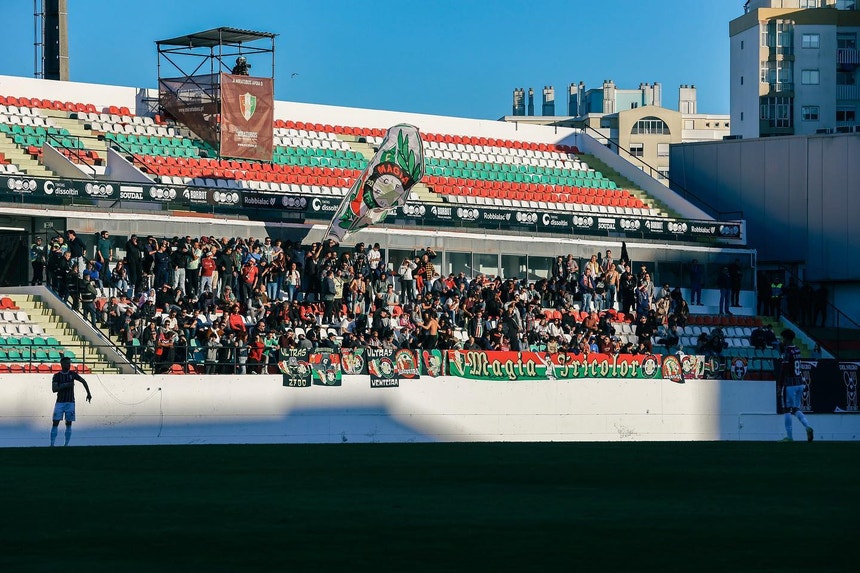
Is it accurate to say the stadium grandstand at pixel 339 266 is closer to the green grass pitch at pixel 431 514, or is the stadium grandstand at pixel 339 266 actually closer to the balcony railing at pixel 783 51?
the green grass pitch at pixel 431 514

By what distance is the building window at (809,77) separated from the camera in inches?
4306

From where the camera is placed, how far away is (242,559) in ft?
30.8

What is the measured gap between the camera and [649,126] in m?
144

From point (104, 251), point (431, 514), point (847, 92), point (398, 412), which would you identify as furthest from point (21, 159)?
point (847, 92)

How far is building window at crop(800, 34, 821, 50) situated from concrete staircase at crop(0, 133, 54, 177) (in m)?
79.3

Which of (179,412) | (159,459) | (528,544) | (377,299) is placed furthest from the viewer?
(377,299)

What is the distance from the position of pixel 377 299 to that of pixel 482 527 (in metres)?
25.6

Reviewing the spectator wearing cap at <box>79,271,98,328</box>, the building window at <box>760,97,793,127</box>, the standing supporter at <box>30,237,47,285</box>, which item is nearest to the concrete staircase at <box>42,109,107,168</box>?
the standing supporter at <box>30,237,47,285</box>

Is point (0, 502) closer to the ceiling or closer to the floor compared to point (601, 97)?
closer to the floor

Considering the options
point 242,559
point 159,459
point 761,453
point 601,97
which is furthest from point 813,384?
point 601,97

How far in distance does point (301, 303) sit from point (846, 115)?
3204 inches

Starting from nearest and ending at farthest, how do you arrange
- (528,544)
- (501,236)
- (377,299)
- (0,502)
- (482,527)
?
(528,544)
(482,527)
(0,502)
(377,299)
(501,236)

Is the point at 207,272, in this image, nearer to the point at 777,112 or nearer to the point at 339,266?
the point at 339,266

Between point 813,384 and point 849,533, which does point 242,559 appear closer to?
point 849,533
